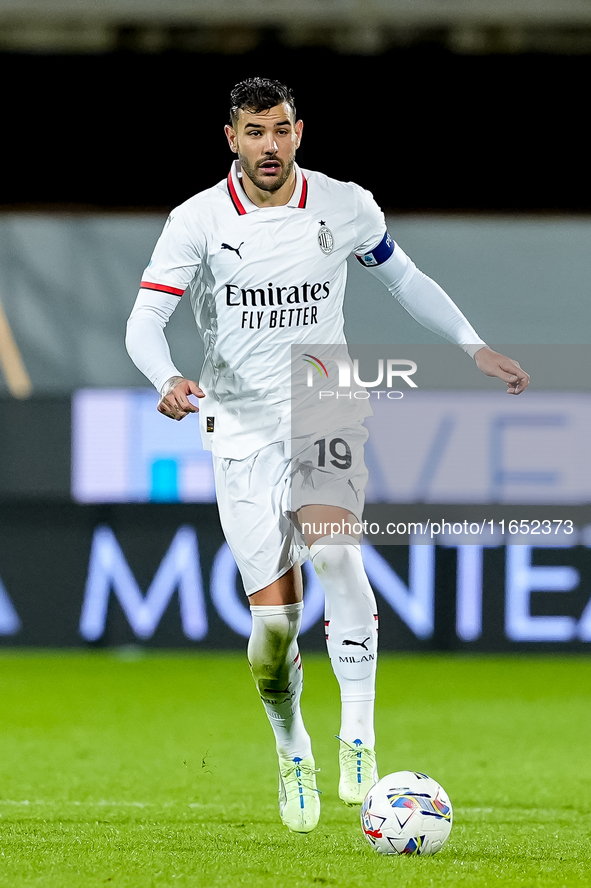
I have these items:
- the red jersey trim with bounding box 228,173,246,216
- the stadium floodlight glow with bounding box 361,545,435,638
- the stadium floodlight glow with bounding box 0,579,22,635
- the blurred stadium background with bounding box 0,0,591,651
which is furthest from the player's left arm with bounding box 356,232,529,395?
the stadium floodlight glow with bounding box 0,579,22,635

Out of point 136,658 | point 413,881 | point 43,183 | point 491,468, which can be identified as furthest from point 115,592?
point 413,881

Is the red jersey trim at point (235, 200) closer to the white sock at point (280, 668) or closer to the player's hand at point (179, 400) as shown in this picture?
the player's hand at point (179, 400)

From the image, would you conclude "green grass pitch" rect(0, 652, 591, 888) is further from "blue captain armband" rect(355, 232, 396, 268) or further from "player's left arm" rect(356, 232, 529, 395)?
"blue captain armband" rect(355, 232, 396, 268)

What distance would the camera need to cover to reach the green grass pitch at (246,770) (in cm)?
339

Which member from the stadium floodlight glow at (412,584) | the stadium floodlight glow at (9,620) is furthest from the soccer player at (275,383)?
the stadium floodlight glow at (9,620)

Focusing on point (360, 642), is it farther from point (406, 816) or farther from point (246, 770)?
point (246, 770)

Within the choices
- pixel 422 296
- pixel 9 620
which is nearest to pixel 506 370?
pixel 422 296

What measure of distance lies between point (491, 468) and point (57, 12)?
5032 millimetres

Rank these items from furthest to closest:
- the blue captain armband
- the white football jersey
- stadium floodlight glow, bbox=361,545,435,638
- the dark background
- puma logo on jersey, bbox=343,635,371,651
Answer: the dark background < stadium floodlight glow, bbox=361,545,435,638 < the blue captain armband < the white football jersey < puma logo on jersey, bbox=343,635,371,651

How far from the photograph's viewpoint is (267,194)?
3.95 metres

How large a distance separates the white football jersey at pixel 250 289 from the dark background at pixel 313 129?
6.65 metres

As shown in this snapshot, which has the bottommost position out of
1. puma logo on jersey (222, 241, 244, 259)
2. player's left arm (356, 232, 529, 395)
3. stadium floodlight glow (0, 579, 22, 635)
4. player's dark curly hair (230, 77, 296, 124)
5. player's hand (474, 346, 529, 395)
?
stadium floodlight glow (0, 579, 22, 635)

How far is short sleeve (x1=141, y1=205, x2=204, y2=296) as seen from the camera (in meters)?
3.85

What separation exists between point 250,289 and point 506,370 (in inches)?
31.5
